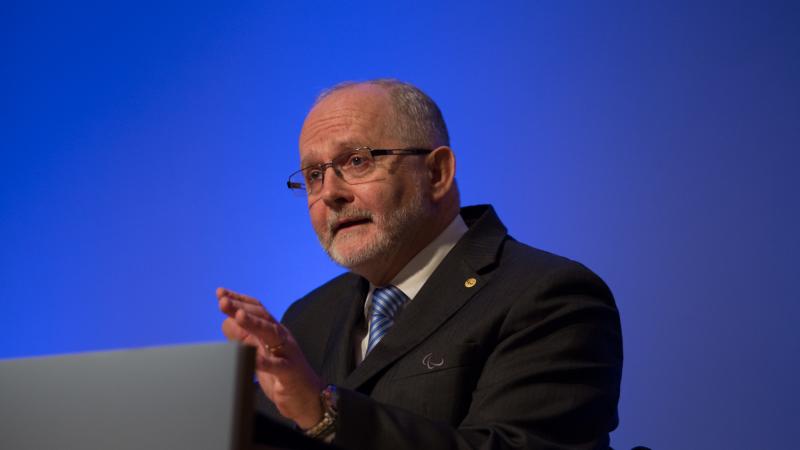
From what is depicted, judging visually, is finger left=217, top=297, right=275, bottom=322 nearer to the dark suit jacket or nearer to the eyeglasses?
the dark suit jacket

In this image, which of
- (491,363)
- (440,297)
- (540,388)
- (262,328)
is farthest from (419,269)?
(262,328)

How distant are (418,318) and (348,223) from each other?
416 millimetres

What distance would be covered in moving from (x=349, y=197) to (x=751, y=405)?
131 cm

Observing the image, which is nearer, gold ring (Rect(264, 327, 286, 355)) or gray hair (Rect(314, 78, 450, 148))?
gold ring (Rect(264, 327, 286, 355))

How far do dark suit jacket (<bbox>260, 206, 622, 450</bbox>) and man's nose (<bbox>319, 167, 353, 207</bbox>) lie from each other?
0.35 meters

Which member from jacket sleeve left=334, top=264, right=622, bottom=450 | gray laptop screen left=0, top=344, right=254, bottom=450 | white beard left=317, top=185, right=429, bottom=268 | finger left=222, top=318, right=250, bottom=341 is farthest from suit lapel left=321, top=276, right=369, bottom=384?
gray laptop screen left=0, top=344, right=254, bottom=450

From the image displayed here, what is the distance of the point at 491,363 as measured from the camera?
1.96 metres

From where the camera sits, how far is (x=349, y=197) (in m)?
2.44

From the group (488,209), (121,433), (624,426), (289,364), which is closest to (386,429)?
(289,364)

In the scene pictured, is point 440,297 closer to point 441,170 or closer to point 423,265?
point 423,265

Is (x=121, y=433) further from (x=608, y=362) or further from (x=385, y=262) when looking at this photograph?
(x=385, y=262)

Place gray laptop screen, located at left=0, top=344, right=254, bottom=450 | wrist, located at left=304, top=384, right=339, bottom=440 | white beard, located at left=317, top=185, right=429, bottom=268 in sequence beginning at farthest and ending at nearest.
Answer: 1. white beard, located at left=317, top=185, right=429, bottom=268
2. wrist, located at left=304, top=384, right=339, bottom=440
3. gray laptop screen, located at left=0, top=344, right=254, bottom=450

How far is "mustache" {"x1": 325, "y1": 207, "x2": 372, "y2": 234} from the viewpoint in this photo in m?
2.43

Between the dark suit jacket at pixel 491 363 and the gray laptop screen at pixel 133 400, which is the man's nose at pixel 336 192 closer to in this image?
the dark suit jacket at pixel 491 363
